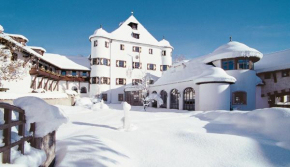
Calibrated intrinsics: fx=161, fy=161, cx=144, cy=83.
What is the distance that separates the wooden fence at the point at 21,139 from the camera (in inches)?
96.3

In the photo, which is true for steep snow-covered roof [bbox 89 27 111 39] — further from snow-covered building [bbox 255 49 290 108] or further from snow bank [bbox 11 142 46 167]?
snow bank [bbox 11 142 46 167]

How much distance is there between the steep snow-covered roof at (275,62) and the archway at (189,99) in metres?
8.85

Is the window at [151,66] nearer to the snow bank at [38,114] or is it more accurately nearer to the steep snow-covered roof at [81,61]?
the steep snow-covered roof at [81,61]

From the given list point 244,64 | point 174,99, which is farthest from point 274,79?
point 174,99

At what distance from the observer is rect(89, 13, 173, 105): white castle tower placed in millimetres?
29141

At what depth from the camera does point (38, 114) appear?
10.9ft

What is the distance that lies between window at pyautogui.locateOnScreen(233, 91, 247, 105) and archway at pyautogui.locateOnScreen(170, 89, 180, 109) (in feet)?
19.8

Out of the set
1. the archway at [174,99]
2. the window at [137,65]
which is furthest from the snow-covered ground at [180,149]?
the window at [137,65]

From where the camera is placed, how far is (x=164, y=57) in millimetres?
35094

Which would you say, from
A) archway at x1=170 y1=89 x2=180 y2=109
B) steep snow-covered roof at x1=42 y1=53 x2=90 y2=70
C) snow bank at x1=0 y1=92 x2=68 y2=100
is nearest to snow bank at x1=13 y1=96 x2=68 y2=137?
snow bank at x1=0 y1=92 x2=68 y2=100

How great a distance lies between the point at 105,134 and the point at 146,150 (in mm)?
2177

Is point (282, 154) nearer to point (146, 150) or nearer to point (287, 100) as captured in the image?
point (146, 150)

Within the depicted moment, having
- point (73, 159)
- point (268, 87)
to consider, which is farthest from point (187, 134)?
point (268, 87)

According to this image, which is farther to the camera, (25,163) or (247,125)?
(247,125)
